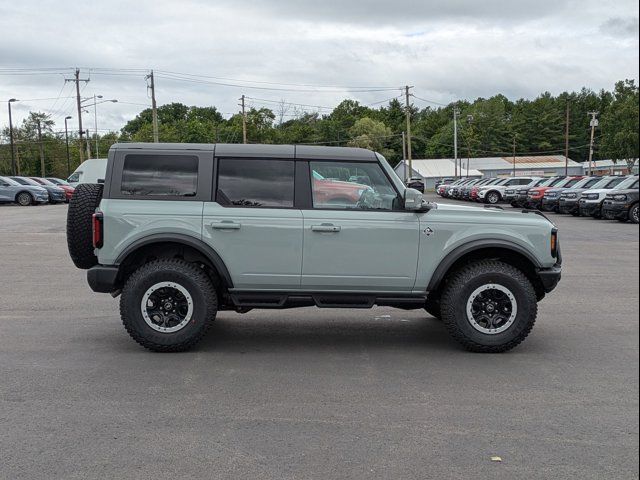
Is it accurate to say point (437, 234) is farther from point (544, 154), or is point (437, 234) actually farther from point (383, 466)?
point (544, 154)

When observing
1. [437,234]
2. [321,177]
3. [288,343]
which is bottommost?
[288,343]

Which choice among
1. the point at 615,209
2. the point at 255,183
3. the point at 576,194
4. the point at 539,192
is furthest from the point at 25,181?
the point at 255,183

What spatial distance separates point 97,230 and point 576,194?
24.0 m

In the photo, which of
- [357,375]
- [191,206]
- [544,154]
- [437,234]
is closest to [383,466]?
[357,375]

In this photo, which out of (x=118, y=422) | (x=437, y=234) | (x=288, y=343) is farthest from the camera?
(x=288, y=343)

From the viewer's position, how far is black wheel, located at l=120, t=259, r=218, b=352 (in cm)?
613

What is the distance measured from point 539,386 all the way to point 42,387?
4.00 metres

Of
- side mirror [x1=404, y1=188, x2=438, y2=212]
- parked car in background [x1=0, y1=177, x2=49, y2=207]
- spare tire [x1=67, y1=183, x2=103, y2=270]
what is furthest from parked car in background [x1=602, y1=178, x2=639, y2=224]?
parked car in background [x1=0, y1=177, x2=49, y2=207]

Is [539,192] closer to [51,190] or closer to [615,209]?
[615,209]

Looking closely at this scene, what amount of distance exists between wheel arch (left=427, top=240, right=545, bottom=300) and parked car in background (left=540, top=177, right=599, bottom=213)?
23.2 m

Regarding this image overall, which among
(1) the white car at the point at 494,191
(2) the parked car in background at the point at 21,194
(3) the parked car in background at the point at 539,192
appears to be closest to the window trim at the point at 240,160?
(3) the parked car in background at the point at 539,192

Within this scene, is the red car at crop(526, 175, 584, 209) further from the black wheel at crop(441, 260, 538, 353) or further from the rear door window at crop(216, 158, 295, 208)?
the rear door window at crop(216, 158, 295, 208)

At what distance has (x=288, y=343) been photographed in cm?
670

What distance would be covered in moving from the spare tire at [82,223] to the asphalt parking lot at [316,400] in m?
0.94
